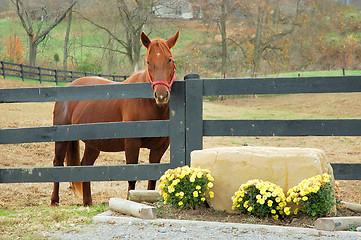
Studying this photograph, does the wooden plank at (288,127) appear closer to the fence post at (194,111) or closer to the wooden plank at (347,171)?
the fence post at (194,111)

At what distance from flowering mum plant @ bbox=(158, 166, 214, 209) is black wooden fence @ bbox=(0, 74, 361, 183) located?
3.12 feet

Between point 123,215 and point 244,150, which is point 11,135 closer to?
point 123,215

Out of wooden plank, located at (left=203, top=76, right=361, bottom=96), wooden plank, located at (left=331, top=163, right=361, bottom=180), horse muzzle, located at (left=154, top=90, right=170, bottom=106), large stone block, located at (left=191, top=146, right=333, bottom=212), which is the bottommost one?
wooden plank, located at (left=331, top=163, right=361, bottom=180)

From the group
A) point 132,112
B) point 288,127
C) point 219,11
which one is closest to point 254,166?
point 288,127

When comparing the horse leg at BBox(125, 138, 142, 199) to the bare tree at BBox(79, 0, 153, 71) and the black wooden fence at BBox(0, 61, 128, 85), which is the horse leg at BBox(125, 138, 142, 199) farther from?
the black wooden fence at BBox(0, 61, 128, 85)

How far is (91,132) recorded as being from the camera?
578 cm

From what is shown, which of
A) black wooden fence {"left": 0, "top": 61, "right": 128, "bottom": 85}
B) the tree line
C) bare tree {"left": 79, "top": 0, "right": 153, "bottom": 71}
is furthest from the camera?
black wooden fence {"left": 0, "top": 61, "right": 128, "bottom": 85}

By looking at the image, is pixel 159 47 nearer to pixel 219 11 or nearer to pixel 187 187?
pixel 187 187

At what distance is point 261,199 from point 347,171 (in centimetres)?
170

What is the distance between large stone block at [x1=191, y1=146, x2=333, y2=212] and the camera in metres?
4.45

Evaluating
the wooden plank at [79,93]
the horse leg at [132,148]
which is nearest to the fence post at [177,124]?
the wooden plank at [79,93]

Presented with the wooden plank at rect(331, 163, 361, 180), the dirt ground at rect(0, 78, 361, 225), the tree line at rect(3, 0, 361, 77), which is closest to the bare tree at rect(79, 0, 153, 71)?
the tree line at rect(3, 0, 361, 77)

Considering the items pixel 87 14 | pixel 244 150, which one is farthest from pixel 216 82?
pixel 87 14

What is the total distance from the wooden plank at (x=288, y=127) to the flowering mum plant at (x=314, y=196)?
1.07 metres
